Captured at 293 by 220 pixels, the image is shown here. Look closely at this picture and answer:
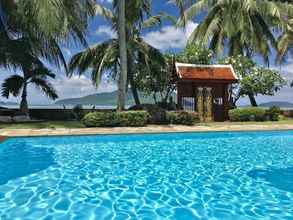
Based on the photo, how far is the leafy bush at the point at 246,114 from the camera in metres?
23.6

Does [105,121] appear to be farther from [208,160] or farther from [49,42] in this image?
[208,160]

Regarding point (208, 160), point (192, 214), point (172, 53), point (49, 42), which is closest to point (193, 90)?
point (172, 53)

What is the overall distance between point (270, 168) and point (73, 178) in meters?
5.22

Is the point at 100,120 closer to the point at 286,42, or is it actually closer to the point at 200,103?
the point at 200,103

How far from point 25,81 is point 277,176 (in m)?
19.1

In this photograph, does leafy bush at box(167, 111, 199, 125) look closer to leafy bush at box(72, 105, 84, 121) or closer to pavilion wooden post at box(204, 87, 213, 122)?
pavilion wooden post at box(204, 87, 213, 122)

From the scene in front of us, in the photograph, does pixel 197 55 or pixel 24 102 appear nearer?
pixel 24 102

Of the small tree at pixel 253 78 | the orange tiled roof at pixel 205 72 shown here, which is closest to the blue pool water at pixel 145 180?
the orange tiled roof at pixel 205 72

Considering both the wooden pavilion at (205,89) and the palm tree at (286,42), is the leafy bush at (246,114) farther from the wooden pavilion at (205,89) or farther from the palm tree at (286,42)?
the palm tree at (286,42)

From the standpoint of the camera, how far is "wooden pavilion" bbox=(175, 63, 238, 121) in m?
24.3

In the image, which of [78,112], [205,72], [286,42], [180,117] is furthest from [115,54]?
[286,42]

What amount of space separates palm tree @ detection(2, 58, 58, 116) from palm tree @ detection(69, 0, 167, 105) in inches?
119

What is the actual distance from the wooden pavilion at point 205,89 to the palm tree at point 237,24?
9.83 ft

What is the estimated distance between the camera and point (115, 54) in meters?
25.5
